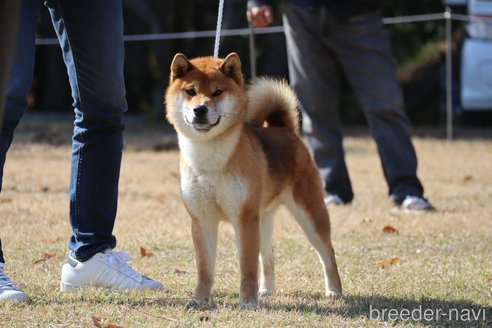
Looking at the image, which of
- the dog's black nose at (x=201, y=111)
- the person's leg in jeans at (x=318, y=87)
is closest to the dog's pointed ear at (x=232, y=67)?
the dog's black nose at (x=201, y=111)

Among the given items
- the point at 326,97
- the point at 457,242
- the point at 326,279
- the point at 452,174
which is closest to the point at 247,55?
the point at 452,174

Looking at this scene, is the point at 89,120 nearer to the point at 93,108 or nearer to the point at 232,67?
the point at 93,108

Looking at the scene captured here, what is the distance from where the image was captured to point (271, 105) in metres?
4.31

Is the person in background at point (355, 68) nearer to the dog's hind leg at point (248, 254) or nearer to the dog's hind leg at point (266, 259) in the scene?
the dog's hind leg at point (266, 259)

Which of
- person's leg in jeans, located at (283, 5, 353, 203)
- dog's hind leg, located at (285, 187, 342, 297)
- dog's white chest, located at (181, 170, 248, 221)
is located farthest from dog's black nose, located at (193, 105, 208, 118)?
person's leg in jeans, located at (283, 5, 353, 203)

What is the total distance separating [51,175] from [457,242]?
12.9 feet

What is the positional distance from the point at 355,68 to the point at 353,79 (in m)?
0.10

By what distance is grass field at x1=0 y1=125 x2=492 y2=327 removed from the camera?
3.41 m

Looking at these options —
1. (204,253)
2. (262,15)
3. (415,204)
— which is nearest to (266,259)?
(204,253)

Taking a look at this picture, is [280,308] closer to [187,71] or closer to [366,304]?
[366,304]

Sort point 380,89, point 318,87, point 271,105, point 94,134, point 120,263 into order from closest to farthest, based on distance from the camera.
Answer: point 94,134 < point 120,263 < point 271,105 < point 380,89 < point 318,87

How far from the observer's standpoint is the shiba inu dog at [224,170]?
3588 mm

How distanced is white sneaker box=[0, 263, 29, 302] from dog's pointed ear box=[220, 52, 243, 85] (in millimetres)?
1214

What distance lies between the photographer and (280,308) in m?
3.56
